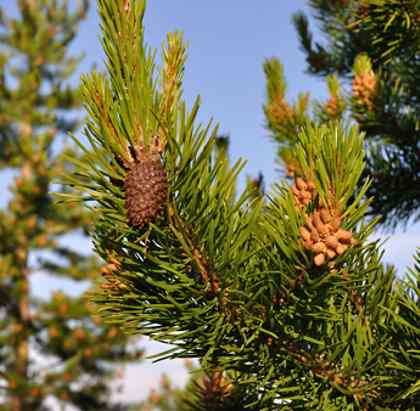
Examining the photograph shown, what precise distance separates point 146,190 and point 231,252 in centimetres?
19

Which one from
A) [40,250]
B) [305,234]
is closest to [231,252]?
[305,234]

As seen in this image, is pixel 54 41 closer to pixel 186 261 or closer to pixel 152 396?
pixel 152 396

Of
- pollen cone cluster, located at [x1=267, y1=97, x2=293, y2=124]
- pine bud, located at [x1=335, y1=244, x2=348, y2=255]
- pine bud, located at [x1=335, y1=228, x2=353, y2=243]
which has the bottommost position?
pine bud, located at [x1=335, y1=244, x2=348, y2=255]

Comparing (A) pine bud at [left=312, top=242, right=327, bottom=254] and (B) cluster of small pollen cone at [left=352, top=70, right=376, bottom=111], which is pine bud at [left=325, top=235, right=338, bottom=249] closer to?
(A) pine bud at [left=312, top=242, right=327, bottom=254]

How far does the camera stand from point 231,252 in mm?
871

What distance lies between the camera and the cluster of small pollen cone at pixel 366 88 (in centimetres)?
240

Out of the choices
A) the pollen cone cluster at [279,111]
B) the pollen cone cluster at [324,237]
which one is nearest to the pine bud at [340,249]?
the pollen cone cluster at [324,237]

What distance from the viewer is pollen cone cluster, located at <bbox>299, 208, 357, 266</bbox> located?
2.46 feet

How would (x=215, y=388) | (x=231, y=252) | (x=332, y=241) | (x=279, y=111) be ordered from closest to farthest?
(x=332, y=241) → (x=231, y=252) → (x=215, y=388) → (x=279, y=111)

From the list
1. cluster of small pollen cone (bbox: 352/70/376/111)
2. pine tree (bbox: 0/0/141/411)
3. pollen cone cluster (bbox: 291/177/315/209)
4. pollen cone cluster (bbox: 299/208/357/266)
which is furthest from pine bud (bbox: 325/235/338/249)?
pine tree (bbox: 0/0/141/411)

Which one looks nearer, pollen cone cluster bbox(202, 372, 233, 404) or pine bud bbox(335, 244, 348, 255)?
pine bud bbox(335, 244, 348, 255)

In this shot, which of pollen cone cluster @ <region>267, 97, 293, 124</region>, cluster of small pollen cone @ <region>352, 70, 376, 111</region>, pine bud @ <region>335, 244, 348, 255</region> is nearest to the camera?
pine bud @ <region>335, 244, 348, 255</region>

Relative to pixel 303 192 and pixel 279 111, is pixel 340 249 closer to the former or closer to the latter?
pixel 303 192

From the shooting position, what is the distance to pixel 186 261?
2.77 ft
